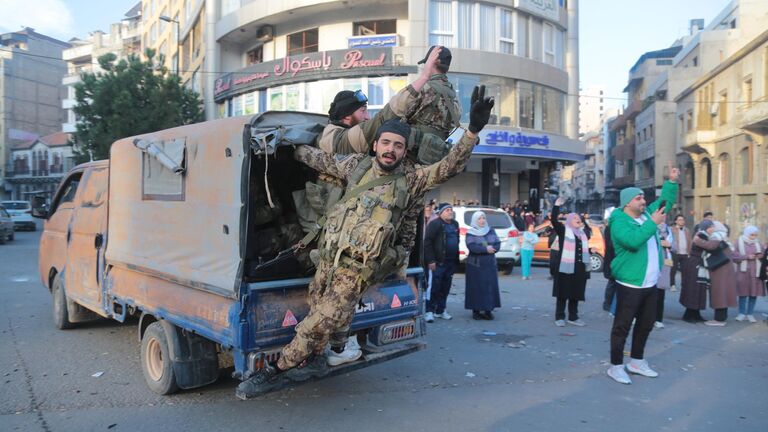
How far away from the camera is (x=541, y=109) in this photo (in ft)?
84.3

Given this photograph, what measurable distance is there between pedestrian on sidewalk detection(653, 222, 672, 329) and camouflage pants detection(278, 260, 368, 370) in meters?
5.40

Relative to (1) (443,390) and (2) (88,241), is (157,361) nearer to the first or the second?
(2) (88,241)

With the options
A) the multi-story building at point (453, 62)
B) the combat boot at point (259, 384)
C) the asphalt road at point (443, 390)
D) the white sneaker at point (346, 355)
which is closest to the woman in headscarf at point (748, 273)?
the asphalt road at point (443, 390)

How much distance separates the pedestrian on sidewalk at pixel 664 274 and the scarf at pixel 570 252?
1.02 metres

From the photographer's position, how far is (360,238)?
3.68 meters

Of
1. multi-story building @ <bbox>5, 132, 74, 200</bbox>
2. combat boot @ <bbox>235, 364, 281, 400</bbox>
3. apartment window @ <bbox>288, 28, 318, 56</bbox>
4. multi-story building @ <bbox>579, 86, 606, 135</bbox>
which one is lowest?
combat boot @ <bbox>235, 364, 281, 400</bbox>

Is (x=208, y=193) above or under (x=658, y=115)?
under

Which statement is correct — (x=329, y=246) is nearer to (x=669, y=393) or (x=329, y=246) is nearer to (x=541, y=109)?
(x=669, y=393)

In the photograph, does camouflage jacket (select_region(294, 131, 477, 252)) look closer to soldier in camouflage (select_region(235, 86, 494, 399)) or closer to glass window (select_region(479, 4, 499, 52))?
soldier in camouflage (select_region(235, 86, 494, 399))

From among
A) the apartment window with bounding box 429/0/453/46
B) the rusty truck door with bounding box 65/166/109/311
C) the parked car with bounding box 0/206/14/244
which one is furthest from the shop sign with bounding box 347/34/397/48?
the rusty truck door with bounding box 65/166/109/311

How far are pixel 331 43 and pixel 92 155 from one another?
12.4 meters

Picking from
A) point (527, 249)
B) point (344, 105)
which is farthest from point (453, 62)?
point (344, 105)

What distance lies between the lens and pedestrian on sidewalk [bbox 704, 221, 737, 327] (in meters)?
8.26

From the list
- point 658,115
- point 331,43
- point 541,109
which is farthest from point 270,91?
point 658,115
